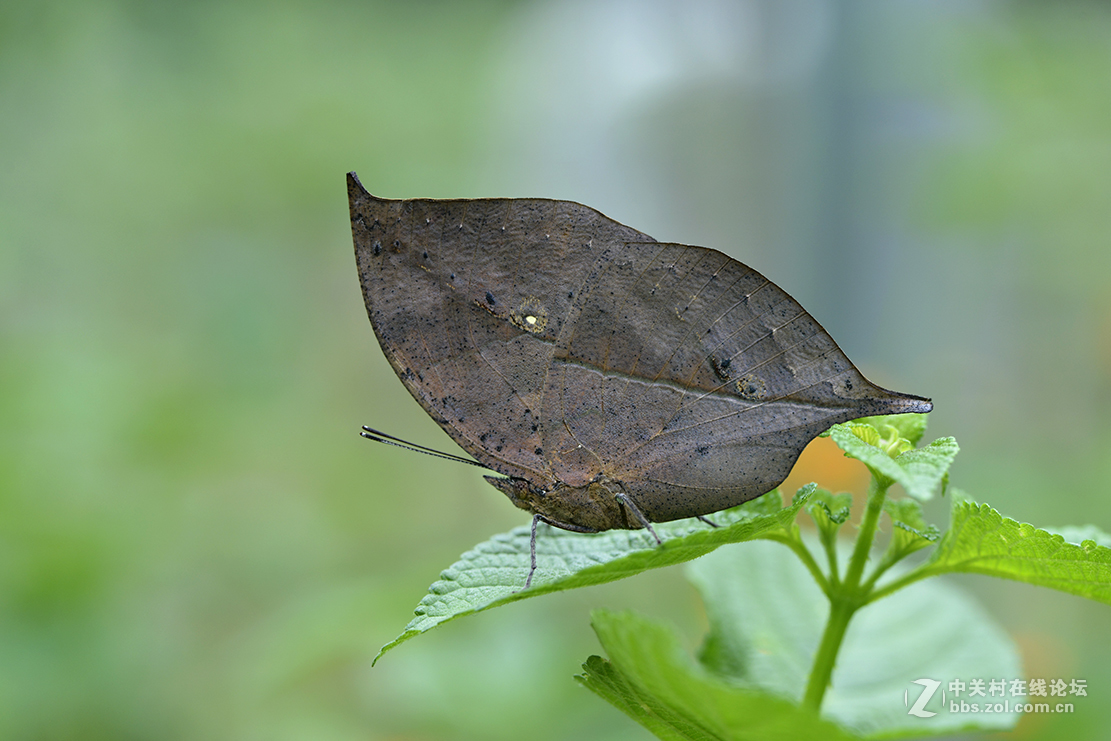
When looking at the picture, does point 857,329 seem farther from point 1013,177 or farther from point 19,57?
point 19,57

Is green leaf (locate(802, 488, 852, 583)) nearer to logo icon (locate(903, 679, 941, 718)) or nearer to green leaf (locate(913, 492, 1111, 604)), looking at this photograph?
green leaf (locate(913, 492, 1111, 604))

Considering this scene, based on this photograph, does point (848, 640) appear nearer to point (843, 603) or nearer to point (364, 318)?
point (843, 603)

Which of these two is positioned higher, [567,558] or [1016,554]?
[1016,554]

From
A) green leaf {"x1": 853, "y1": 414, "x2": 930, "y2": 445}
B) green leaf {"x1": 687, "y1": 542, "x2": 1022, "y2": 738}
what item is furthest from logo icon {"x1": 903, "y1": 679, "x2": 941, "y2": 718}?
green leaf {"x1": 853, "y1": 414, "x2": 930, "y2": 445}

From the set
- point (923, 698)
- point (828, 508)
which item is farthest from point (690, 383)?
point (923, 698)

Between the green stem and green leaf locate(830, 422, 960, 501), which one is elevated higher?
green leaf locate(830, 422, 960, 501)

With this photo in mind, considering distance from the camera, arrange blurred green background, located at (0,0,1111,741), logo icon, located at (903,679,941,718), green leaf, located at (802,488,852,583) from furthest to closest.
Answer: blurred green background, located at (0,0,1111,741), logo icon, located at (903,679,941,718), green leaf, located at (802,488,852,583)
